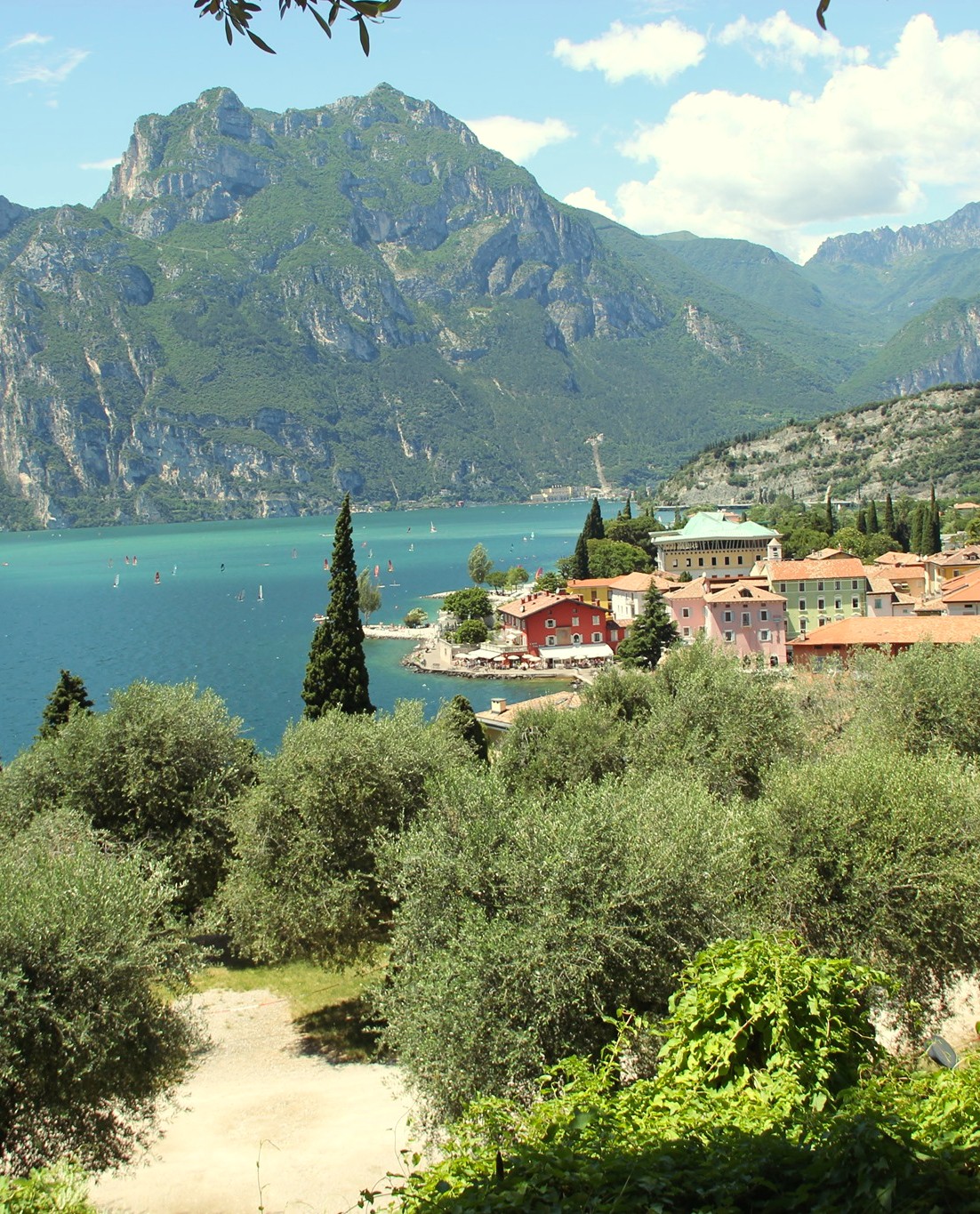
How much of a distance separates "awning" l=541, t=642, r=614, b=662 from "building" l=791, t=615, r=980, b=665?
70.8 feet

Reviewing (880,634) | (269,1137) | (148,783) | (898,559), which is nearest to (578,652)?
(898,559)

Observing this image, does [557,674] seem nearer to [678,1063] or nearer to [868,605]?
[868,605]

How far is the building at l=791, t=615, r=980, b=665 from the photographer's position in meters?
44.8

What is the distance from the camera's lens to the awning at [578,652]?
71.2 meters

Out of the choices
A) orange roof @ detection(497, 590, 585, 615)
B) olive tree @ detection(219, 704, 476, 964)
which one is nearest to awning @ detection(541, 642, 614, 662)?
orange roof @ detection(497, 590, 585, 615)

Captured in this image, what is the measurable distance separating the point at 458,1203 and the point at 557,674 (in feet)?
210

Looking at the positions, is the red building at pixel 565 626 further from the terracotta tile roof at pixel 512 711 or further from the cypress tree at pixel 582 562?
the terracotta tile roof at pixel 512 711

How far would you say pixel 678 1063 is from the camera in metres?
8.39

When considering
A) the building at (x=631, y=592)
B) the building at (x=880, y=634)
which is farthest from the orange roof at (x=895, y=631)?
the building at (x=631, y=592)

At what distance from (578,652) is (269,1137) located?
5879 centimetres

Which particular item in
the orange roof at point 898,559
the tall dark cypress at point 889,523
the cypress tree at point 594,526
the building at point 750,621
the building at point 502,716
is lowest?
the building at point 502,716

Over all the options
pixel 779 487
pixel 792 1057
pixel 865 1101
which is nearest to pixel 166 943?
pixel 792 1057

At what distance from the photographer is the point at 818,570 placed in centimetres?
6188

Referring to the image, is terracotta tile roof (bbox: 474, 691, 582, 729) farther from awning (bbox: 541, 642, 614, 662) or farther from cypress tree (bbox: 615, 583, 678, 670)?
awning (bbox: 541, 642, 614, 662)
